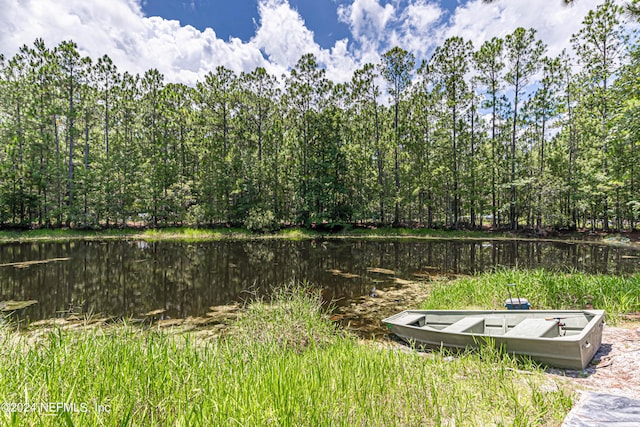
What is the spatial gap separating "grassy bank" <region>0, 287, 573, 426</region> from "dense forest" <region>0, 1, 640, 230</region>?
2733cm

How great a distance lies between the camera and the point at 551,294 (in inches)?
313

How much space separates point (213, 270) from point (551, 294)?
534 inches

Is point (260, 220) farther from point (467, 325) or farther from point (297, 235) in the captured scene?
point (467, 325)

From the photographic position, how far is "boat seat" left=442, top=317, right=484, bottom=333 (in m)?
5.78

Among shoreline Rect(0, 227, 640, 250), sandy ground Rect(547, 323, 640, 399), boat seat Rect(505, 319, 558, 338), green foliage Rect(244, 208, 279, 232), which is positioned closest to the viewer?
sandy ground Rect(547, 323, 640, 399)

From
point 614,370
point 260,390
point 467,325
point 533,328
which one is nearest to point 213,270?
point 467,325

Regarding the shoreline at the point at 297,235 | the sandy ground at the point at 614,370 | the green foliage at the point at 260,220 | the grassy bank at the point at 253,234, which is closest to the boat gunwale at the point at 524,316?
the sandy ground at the point at 614,370

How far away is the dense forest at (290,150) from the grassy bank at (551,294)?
73.2ft

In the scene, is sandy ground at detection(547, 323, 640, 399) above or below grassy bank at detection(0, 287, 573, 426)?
below

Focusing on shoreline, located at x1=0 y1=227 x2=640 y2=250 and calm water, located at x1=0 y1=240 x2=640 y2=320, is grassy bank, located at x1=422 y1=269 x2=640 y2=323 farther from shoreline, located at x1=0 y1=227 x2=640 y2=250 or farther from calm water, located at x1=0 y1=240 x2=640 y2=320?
shoreline, located at x1=0 y1=227 x2=640 y2=250

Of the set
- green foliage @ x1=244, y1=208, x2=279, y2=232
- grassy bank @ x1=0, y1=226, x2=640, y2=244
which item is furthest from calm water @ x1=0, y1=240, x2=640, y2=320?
green foliage @ x1=244, y1=208, x2=279, y2=232

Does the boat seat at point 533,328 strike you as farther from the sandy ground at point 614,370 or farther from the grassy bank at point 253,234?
the grassy bank at point 253,234

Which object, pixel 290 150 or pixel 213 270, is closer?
pixel 213 270

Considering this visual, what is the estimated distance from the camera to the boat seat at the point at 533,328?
505 cm
